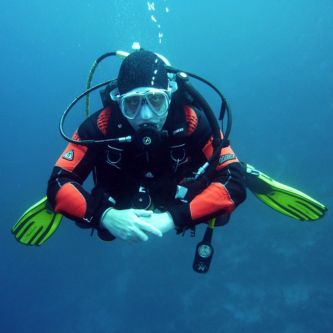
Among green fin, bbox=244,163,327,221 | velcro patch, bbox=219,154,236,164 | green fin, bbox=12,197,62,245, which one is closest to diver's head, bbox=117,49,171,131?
velcro patch, bbox=219,154,236,164

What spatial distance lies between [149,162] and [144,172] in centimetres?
16

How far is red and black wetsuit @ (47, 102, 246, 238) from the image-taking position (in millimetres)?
3752

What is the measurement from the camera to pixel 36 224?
544cm

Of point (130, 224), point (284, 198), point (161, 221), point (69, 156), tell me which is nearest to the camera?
point (130, 224)

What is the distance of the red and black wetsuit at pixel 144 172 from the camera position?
375 centimetres

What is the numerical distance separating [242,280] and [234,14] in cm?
4165

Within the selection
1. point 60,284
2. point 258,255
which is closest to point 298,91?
point 258,255

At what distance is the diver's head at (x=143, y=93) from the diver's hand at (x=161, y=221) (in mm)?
873

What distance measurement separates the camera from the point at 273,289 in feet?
50.7

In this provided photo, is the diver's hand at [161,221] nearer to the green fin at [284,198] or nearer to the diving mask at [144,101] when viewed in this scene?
the diving mask at [144,101]

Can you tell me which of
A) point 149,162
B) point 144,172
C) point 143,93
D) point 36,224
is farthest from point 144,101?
point 36,224

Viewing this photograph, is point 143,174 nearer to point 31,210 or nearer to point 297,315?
point 31,210

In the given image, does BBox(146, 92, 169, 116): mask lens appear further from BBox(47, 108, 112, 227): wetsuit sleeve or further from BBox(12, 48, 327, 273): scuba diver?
BBox(47, 108, 112, 227): wetsuit sleeve

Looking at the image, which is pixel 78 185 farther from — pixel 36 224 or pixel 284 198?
pixel 284 198
